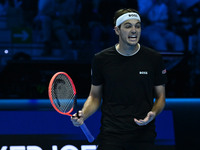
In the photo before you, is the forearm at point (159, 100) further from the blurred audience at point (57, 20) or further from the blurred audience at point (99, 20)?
the blurred audience at point (57, 20)

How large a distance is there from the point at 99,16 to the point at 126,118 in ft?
21.7

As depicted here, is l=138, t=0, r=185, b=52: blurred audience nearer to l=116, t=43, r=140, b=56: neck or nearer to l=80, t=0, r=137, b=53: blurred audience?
l=80, t=0, r=137, b=53: blurred audience

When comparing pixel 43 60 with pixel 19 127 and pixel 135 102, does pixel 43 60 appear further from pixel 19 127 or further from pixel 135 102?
pixel 135 102

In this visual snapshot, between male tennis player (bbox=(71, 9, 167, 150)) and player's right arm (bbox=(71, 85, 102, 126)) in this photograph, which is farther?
player's right arm (bbox=(71, 85, 102, 126))

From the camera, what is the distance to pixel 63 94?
2.70 m

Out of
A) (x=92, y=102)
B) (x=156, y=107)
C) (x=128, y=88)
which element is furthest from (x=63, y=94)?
(x=156, y=107)

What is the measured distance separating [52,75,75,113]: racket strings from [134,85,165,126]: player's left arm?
0.52m

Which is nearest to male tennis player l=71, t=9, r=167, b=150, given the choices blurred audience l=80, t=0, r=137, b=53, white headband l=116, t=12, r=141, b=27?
white headband l=116, t=12, r=141, b=27

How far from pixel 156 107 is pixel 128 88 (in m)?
0.21

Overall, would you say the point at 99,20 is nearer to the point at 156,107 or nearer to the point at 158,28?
the point at 158,28

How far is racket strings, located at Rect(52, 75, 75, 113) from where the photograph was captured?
2.63 meters

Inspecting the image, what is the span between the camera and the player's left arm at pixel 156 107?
2.39m

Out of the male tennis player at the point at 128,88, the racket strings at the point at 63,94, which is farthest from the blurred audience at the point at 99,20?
the male tennis player at the point at 128,88

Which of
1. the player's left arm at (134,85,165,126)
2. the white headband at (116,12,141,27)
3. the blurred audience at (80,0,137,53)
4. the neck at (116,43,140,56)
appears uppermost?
the blurred audience at (80,0,137,53)
